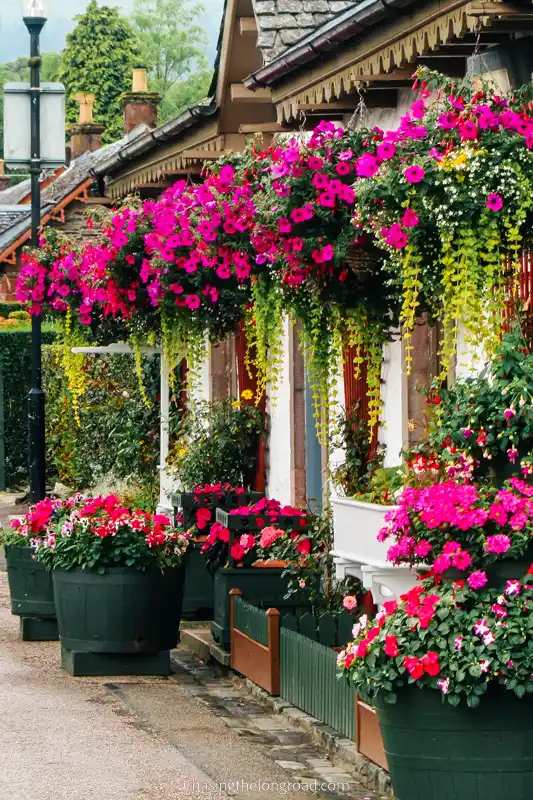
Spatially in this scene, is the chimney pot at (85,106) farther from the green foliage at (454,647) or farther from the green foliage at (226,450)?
the green foliage at (454,647)

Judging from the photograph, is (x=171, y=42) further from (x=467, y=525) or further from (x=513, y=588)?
(x=513, y=588)

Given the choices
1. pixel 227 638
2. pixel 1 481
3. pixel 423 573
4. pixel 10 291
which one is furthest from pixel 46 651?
pixel 10 291

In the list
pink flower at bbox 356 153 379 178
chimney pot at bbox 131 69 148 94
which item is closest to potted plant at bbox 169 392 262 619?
pink flower at bbox 356 153 379 178

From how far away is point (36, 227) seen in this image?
14867mm

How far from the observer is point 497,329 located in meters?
7.36

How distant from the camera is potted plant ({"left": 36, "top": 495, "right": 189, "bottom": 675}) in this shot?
10531mm

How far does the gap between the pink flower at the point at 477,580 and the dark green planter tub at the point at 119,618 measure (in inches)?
175

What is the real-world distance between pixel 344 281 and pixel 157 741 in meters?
2.63

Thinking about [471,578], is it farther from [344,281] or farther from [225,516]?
[225,516]

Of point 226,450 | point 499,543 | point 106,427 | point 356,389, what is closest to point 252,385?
point 226,450

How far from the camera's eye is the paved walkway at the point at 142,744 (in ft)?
25.3

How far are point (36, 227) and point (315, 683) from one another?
7016 millimetres

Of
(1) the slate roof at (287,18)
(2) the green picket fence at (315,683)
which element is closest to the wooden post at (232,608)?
(2) the green picket fence at (315,683)

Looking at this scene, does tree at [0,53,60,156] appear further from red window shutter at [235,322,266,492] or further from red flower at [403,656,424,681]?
red flower at [403,656,424,681]
